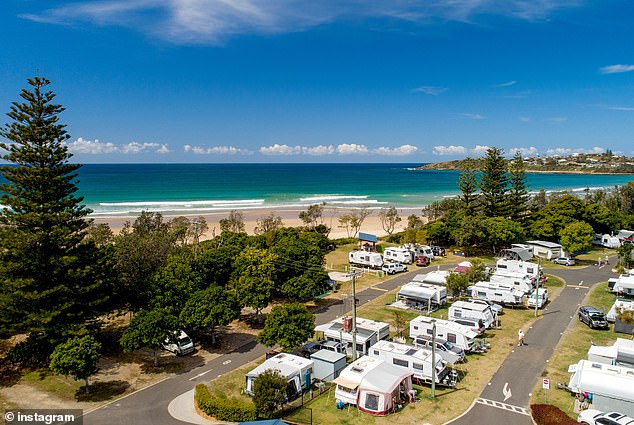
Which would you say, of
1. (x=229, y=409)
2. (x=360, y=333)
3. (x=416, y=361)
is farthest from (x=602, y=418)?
(x=229, y=409)

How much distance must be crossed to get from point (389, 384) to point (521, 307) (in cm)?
1557

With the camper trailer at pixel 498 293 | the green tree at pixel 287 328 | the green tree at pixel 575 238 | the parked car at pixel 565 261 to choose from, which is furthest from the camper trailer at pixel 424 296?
the green tree at pixel 575 238

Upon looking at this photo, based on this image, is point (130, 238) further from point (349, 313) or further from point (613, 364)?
point (613, 364)

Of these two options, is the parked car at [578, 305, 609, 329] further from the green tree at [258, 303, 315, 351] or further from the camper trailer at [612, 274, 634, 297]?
the green tree at [258, 303, 315, 351]

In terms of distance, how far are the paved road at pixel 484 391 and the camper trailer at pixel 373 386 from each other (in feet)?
7.22

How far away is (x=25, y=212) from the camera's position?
17750 mm

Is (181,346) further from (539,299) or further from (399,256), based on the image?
(399,256)

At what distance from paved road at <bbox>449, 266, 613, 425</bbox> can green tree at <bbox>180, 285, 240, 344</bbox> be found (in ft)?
35.8

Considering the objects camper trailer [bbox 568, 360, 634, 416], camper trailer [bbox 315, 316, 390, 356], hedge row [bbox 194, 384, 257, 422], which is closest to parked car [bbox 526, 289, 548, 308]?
camper trailer [bbox 568, 360, 634, 416]

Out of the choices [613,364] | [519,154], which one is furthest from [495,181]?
[613,364]

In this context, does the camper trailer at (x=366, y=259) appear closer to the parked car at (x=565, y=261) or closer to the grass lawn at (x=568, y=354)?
the grass lawn at (x=568, y=354)

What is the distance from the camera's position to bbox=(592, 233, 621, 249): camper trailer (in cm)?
4206

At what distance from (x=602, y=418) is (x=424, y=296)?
1237 cm

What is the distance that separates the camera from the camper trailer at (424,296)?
2456 centimetres
